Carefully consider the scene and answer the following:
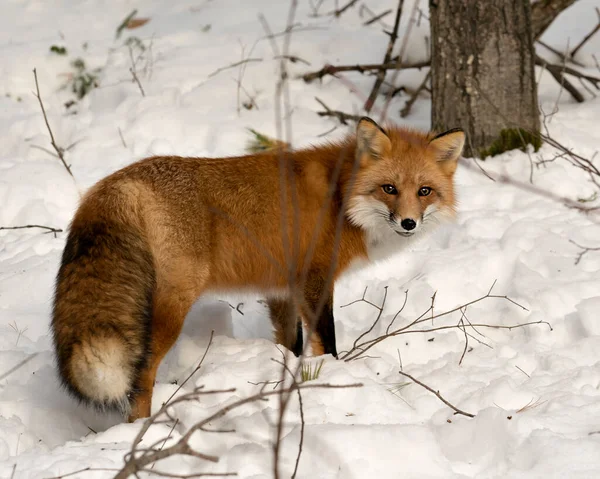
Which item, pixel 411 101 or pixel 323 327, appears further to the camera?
pixel 411 101

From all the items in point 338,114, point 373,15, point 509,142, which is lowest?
point 509,142

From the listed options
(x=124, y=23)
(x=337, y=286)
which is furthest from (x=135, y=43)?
(x=337, y=286)

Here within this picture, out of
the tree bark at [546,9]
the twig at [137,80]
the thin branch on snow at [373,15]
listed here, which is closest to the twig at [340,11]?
the thin branch on snow at [373,15]

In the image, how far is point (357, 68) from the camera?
7133 millimetres

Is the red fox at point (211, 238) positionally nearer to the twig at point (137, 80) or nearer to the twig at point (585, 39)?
the twig at point (137, 80)

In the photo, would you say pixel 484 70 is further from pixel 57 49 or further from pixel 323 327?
pixel 57 49

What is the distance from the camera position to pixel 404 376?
13.0 feet

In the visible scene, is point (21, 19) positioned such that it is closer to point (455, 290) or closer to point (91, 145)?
point (91, 145)

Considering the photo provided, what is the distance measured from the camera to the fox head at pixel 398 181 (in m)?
4.18

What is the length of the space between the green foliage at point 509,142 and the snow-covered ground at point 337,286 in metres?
0.09

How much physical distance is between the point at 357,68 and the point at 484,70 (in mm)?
1500

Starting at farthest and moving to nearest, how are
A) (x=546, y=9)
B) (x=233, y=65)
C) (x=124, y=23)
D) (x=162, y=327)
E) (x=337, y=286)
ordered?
(x=124, y=23), (x=233, y=65), (x=546, y=9), (x=337, y=286), (x=162, y=327)

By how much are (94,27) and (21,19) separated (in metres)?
1.13

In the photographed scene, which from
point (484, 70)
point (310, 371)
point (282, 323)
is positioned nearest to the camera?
point (310, 371)
